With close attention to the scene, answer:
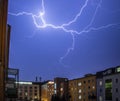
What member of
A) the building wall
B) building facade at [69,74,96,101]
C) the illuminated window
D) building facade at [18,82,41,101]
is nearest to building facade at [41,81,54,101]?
building facade at [18,82,41,101]

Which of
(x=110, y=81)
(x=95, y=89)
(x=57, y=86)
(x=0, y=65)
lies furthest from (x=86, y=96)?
(x=0, y=65)

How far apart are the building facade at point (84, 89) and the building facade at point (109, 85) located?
2.63m

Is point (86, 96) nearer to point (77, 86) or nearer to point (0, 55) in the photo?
point (77, 86)

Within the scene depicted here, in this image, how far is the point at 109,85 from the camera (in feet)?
274

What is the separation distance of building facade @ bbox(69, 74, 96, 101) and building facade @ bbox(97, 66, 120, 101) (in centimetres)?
263

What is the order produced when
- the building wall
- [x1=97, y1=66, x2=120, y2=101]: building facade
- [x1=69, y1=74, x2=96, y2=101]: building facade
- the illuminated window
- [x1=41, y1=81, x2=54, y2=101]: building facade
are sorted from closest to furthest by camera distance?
[x1=97, y1=66, x2=120, y2=101]: building facade < the illuminated window < [x1=69, y1=74, x2=96, y2=101]: building facade < the building wall < [x1=41, y1=81, x2=54, y2=101]: building facade

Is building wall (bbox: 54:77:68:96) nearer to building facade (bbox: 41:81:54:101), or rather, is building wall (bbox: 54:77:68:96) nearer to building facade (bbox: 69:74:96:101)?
building facade (bbox: 69:74:96:101)

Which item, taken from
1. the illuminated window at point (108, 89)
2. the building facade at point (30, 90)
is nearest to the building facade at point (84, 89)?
the illuminated window at point (108, 89)

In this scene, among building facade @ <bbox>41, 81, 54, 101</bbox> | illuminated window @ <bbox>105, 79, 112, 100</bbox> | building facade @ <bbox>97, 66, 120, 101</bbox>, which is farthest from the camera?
building facade @ <bbox>41, 81, 54, 101</bbox>

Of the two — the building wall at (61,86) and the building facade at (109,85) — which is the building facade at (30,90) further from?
the building facade at (109,85)

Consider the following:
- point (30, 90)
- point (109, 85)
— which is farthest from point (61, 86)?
point (30, 90)

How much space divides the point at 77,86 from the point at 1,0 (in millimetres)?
93450

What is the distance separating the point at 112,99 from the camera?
81188mm

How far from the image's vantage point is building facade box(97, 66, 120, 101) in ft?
261
